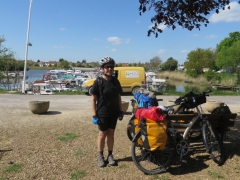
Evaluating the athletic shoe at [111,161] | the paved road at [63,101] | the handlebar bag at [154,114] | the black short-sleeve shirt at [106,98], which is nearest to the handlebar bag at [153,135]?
the handlebar bag at [154,114]

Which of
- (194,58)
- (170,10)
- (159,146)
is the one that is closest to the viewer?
(159,146)

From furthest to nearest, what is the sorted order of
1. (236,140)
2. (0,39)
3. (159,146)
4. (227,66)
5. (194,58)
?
(194,58) → (227,66) → (0,39) → (236,140) → (159,146)

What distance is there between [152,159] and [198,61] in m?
52.7

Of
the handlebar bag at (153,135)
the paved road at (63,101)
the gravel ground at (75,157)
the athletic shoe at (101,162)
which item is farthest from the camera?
the paved road at (63,101)

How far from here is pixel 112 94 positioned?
3904mm

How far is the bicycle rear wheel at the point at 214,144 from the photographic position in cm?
407

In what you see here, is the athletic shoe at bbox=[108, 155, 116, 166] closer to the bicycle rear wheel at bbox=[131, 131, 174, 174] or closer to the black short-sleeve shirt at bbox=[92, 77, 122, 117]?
the bicycle rear wheel at bbox=[131, 131, 174, 174]

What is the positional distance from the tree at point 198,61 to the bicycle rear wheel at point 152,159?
158 feet

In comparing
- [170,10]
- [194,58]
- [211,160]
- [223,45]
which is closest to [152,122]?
[211,160]

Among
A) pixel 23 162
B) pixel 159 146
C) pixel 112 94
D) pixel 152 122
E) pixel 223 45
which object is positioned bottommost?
pixel 23 162

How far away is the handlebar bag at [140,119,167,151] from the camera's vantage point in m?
3.58

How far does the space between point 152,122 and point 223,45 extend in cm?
7369

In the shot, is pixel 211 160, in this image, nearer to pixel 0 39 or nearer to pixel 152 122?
pixel 152 122

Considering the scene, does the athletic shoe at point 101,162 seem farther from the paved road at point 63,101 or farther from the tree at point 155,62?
the tree at point 155,62
